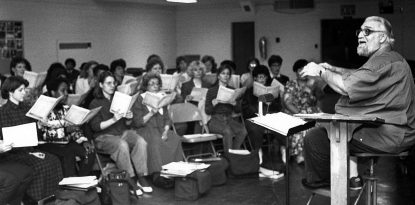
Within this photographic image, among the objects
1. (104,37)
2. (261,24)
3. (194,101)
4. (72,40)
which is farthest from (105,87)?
(261,24)

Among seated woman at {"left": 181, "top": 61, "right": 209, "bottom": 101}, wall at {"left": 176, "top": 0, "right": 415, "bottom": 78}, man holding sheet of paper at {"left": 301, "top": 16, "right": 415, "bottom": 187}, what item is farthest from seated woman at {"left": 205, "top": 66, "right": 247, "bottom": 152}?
wall at {"left": 176, "top": 0, "right": 415, "bottom": 78}

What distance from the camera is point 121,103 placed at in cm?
582

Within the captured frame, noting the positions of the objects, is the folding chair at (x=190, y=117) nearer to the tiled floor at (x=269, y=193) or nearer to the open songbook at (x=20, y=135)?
the tiled floor at (x=269, y=193)

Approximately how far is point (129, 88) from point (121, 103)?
4.19 ft

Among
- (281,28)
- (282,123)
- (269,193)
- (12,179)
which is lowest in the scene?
(269,193)

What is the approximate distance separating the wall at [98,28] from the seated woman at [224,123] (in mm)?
5648

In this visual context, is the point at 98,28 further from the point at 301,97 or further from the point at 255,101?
the point at 301,97

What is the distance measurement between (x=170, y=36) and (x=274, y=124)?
514 inches

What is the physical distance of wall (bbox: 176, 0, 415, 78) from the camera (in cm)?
1379

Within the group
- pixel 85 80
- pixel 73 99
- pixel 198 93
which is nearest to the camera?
pixel 73 99

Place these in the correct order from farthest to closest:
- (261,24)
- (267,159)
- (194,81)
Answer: (261,24) → (194,81) → (267,159)

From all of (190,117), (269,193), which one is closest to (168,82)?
(190,117)

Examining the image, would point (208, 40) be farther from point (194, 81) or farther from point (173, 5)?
point (194, 81)

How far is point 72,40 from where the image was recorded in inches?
494
